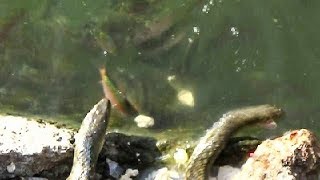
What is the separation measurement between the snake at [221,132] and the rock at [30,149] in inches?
37.7

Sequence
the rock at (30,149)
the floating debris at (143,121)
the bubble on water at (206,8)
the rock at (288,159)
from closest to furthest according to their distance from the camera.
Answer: the rock at (288,159) < the rock at (30,149) < the floating debris at (143,121) < the bubble on water at (206,8)

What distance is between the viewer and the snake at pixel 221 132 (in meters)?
4.72

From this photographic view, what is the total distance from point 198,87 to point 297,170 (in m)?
1.48

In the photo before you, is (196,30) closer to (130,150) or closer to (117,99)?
(117,99)

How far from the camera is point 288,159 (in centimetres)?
421

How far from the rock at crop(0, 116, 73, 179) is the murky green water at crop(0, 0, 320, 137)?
517mm

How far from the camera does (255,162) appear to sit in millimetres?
4375

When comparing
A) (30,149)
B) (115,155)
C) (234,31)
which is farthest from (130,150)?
(234,31)

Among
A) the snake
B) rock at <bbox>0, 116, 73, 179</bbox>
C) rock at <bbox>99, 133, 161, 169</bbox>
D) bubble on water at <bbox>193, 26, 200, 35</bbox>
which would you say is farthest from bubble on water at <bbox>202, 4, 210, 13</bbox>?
rock at <bbox>0, 116, 73, 179</bbox>

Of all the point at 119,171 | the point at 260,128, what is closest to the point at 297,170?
the point at 260,128

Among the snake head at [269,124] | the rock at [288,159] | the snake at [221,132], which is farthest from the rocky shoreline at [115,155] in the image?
the snake head at [269,124]

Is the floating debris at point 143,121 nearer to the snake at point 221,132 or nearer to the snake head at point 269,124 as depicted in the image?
the snake at point 221,132

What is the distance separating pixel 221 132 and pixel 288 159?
0.85 meters

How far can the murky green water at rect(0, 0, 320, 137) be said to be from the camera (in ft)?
17.7
